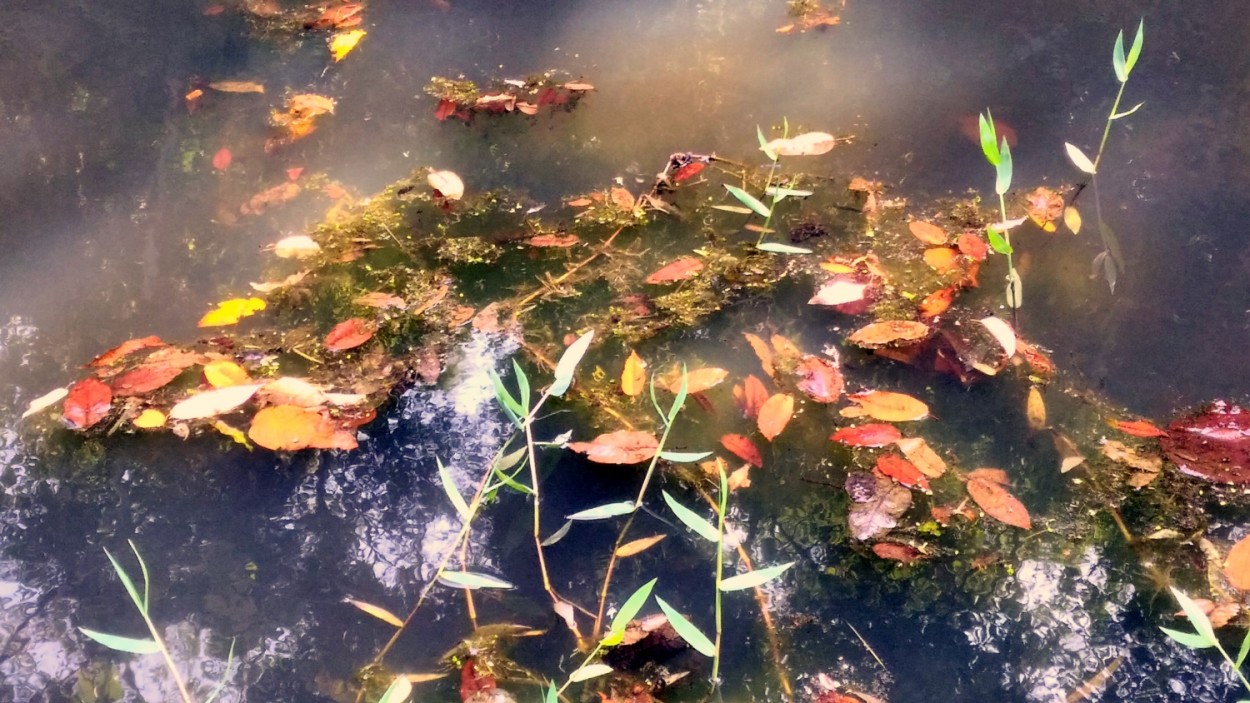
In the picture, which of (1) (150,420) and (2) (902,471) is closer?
(2) (902,471)

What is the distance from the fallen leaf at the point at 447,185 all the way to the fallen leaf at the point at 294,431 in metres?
Result: 0.70

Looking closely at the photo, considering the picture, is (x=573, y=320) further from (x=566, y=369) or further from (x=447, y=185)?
(x=447, y=185)

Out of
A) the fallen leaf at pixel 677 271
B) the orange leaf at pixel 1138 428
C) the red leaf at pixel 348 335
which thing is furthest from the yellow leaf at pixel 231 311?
the orange leaf at pixel 1138 428

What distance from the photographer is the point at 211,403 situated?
1.54 metres

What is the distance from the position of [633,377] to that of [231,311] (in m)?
0.95

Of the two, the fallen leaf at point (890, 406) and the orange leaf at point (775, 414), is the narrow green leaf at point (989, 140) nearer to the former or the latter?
the fallen leaf at point (890, 406)

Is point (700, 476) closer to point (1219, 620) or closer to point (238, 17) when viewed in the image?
point (1219, 620)

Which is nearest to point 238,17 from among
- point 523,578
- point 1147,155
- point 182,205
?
point 182,205

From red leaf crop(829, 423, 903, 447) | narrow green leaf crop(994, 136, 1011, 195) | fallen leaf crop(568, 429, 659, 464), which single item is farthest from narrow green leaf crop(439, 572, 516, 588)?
narrow green leaf crop(994, 136, 1011, 195)

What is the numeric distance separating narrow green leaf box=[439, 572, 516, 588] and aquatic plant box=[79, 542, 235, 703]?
0.39m

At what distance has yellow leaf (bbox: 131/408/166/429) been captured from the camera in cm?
154

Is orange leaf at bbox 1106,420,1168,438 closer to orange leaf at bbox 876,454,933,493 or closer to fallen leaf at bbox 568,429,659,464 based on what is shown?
orange leaf at bbox 876,454,933,493

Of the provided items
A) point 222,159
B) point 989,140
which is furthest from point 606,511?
point 222,159

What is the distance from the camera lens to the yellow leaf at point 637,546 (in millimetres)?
1377
